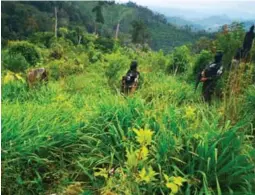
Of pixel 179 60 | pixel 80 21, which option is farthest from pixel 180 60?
pixel 80 21

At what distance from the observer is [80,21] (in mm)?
62812

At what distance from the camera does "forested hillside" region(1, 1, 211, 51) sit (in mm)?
44250

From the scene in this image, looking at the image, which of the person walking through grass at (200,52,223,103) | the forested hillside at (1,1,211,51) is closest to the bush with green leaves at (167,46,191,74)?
the person walking through grass at (200,52,223,103)

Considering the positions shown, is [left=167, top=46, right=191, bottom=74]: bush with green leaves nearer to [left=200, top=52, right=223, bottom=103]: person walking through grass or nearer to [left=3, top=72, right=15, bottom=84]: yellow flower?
[left=200, top=52, right=223, bottom=103]: person walking through grass

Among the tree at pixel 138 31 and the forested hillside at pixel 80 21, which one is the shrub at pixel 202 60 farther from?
the tree at pixel 138 31

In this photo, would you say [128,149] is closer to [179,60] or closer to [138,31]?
[179,60]

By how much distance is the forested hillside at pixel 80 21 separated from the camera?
44.2 meters

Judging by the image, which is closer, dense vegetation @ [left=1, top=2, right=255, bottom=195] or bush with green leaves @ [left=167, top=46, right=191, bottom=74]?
dense vegetation @ [left=1, top=2, right=255, bottom=195]

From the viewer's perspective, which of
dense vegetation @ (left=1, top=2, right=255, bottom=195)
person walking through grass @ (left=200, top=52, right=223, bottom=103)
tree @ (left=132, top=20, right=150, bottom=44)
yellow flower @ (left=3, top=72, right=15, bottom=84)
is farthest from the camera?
tree @ (left=132, top=20, right=150, bottom=44)

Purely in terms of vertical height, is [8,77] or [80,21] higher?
[8,77]

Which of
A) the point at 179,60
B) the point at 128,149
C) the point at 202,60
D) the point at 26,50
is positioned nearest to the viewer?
the point at 128,149

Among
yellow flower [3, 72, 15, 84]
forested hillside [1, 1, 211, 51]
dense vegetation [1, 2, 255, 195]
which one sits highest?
dense vegetation [1, 2, 255, 195]

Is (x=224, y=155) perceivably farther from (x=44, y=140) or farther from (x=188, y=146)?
(x=44, y=140)

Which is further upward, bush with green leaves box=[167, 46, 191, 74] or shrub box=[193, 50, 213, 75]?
shrub box=[193, 50, 213, 75]
